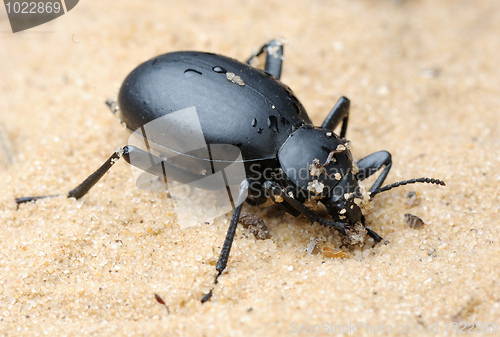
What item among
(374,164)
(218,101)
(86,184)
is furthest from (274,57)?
(86,184)

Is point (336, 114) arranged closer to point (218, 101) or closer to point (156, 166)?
point (218, 101)

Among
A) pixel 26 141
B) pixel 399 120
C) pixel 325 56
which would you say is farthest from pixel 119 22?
pixel 399 120

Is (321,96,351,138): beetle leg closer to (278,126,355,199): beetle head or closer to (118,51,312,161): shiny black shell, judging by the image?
(118,51,312,161): shiny black shell

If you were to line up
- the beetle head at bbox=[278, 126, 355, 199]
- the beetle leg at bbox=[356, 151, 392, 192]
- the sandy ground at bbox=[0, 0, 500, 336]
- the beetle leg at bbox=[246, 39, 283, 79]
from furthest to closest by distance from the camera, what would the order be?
the beetle leg at bbox=[246, 39, 283, 79]
the beetle leg at bbox=[356, 151, 392, 192]
the beetle head at bbox=[278, 126, 355, 199]
the sandy ground at bbox=[0, 0, 500, 336]

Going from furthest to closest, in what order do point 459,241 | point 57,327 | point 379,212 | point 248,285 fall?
1. point 379,212
2. point 459,241
3. point 248,285
4. point 57,327

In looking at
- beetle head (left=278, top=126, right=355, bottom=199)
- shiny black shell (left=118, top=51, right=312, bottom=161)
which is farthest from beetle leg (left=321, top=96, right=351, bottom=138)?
beetle head (left=278, top=126, right=355, bottom=199)

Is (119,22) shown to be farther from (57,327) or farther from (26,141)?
Result: (57,327)

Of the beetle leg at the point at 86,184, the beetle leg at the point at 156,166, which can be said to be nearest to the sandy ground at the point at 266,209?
the beetle leg at the point at 86,184
